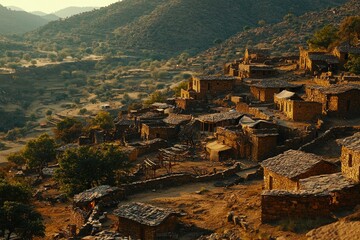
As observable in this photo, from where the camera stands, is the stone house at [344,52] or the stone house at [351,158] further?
the stone house at [344,52]

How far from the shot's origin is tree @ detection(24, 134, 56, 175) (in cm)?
3173

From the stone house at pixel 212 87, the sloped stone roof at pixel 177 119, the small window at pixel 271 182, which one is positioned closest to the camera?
the small window at pixel 271 182

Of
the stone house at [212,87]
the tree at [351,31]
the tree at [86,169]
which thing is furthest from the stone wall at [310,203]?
the tree at [351,31]

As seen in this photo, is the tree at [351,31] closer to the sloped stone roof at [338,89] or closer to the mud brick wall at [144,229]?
the sloped stone roof at [338,89]

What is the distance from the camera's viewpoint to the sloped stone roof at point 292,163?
15.8 meters

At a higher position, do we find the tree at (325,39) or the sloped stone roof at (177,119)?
the tree at (325,39)

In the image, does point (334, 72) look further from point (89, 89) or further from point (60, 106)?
point (89, 89)

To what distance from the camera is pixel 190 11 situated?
360 feet

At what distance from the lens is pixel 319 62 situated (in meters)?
36.0

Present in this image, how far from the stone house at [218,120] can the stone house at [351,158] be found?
44.2ft

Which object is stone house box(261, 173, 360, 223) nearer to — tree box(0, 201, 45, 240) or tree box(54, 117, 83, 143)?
tree box(0, 201, 45, 240)

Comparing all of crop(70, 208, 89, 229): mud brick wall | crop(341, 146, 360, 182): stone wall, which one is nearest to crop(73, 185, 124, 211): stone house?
crop(70, 208, 89, 229): mud brick wall

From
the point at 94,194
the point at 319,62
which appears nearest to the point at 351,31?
the point at 319,62

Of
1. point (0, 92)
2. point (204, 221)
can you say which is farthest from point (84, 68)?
point (204, 221)
